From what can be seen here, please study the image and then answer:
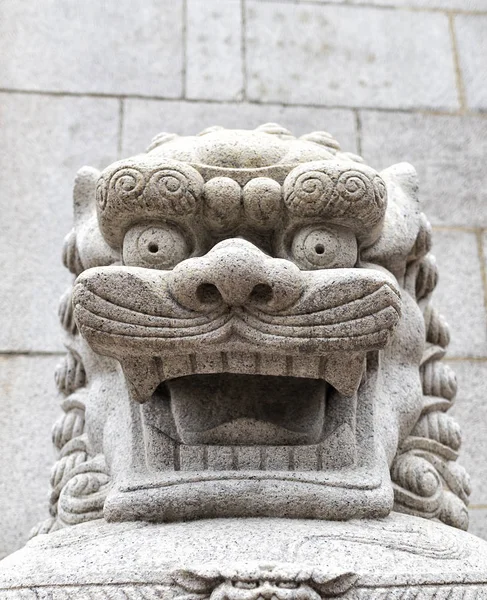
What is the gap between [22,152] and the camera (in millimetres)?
2541

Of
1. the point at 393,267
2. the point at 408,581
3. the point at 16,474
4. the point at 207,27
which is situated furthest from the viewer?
the point at 207,27

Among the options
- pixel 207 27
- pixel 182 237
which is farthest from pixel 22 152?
pixel 182 237

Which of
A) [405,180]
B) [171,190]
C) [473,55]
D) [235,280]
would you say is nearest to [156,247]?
[171,190]

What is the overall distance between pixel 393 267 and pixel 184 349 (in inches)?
18.4

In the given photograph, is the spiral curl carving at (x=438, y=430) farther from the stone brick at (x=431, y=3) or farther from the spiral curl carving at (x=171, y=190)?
the stone brick at (x=431, y=3)

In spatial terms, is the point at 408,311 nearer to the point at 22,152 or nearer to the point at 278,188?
the point at 278,188

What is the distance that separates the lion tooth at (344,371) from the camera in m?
1.31

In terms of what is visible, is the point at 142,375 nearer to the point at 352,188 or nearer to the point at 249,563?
the point at 249,563

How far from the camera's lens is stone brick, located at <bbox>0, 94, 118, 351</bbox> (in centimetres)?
234

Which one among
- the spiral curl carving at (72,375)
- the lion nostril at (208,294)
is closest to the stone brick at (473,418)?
the spiral curl carving at (72,375)

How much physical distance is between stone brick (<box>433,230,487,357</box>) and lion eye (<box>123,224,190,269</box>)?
1254mm

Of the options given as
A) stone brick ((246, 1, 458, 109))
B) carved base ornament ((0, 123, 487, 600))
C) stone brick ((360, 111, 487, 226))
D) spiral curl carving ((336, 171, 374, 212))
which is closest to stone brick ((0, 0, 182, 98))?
stone brick ((246, 1, 458, 109))

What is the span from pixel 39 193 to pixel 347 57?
1.12 metres

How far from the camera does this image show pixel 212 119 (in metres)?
2.61
